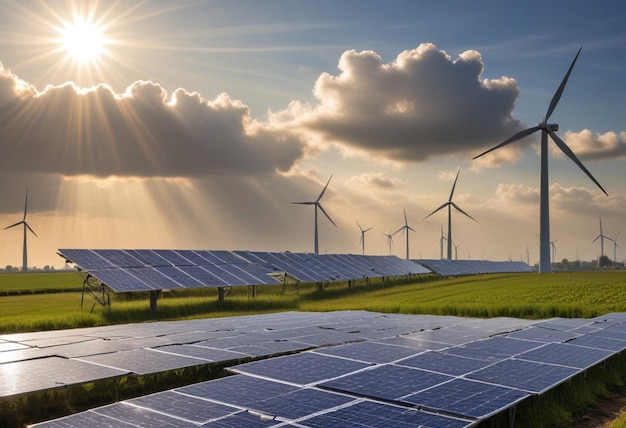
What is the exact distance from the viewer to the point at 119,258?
47500 millimetres

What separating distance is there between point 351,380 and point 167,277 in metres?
33.9

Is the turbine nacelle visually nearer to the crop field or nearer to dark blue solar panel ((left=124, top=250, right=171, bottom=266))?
the crop field

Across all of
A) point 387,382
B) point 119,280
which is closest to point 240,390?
point 387,382

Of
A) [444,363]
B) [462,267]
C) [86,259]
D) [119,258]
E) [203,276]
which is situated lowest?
[444,363]

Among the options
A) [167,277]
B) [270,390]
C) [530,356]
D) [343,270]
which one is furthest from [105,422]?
[343,270]

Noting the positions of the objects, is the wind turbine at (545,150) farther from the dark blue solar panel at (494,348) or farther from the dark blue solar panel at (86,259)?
the dark blue solar panel at (494,348)

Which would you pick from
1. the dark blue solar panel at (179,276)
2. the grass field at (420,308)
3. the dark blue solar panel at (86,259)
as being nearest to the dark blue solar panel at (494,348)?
the grass field at (420,308)

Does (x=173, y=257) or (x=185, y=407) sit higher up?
(x=173, y=257)

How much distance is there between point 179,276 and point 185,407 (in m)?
36.3

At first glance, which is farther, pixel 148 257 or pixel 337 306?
pixel 148 257

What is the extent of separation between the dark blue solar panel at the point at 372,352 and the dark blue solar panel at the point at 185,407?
562cm

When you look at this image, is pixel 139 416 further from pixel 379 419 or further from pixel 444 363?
pixel 444 363

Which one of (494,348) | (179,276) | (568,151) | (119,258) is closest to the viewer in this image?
(494,348)

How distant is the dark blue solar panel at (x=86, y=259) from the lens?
43.0 meters
